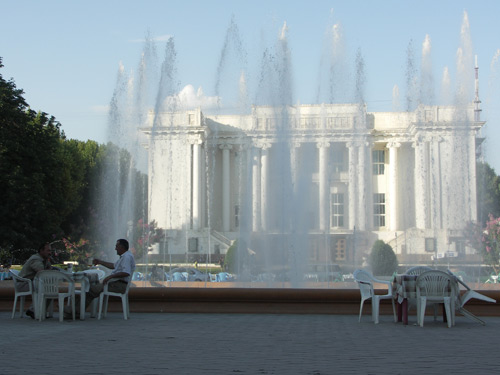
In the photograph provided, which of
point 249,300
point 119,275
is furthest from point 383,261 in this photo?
point 119,275

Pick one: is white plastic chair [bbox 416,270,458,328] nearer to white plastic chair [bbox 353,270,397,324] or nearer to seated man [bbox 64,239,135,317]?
white plastic chair [bbox 353,270,397,324]

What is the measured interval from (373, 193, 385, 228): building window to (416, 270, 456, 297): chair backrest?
48932 mm

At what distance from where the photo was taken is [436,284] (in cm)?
934

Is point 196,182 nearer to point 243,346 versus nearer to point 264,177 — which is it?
point 264,177

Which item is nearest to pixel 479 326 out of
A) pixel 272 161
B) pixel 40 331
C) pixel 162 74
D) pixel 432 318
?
pixel 432 318

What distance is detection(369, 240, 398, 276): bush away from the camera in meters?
35.5

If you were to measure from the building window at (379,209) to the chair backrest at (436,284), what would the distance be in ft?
161

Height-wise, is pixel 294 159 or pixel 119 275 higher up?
pixel 294 159

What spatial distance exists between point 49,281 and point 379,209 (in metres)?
50.7

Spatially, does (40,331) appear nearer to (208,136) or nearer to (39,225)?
(39,225)

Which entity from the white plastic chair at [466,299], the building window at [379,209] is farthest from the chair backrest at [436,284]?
the building window at [379,209]

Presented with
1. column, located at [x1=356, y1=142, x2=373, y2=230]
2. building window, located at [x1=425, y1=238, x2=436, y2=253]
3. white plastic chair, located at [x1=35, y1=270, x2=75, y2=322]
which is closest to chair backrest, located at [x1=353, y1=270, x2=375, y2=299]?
white plastic chair, located at [x1=35, y1=270, x2=75, y2=322]

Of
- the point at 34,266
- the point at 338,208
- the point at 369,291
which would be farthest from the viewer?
the point at 338,208

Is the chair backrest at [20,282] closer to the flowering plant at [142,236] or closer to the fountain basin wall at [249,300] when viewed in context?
the fountain basin wall at [249,300]
